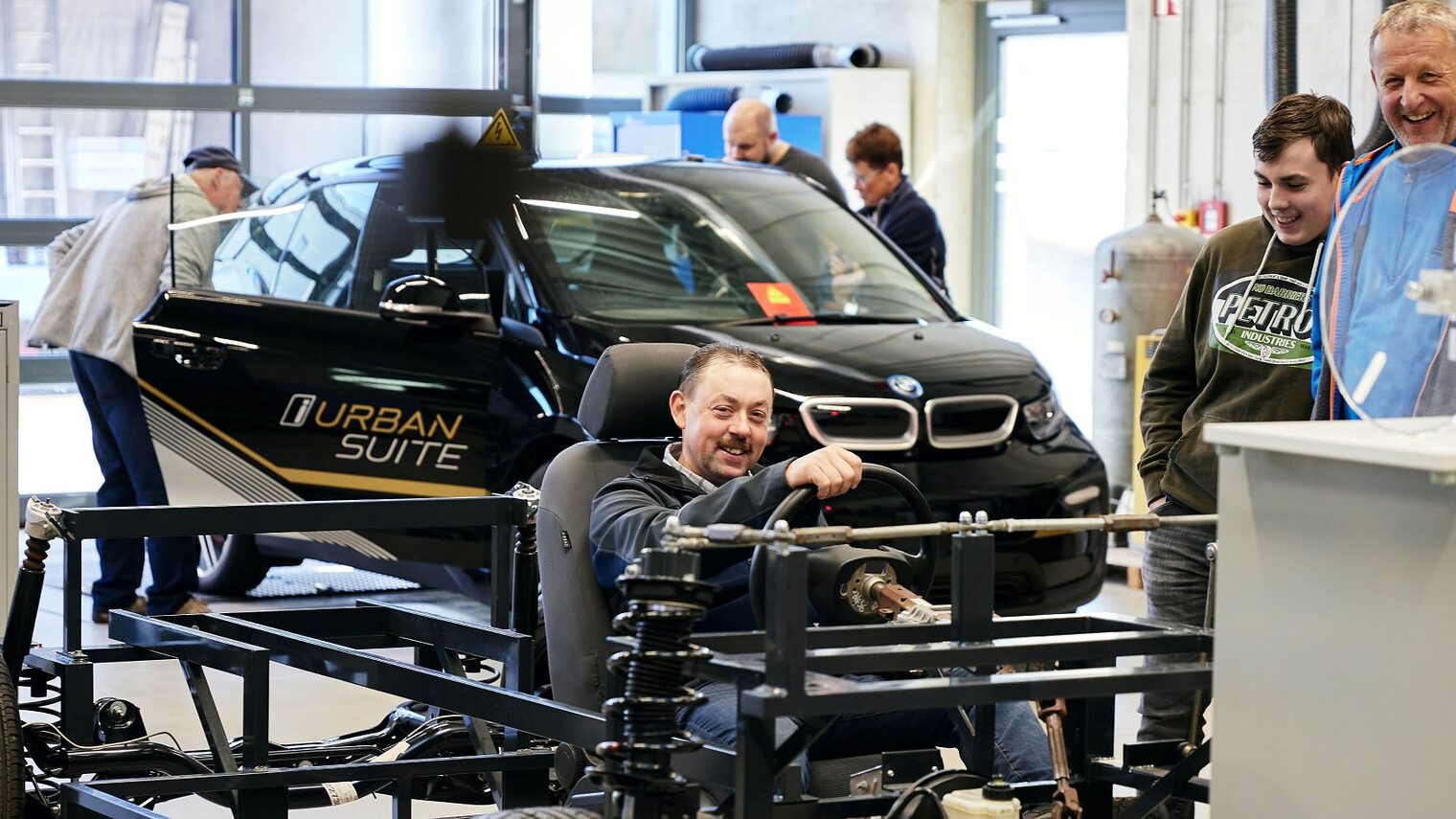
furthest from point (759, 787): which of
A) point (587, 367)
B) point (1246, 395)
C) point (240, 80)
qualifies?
point (240, 80)

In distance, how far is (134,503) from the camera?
22.6 feet

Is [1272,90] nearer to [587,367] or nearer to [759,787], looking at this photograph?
[587,367]

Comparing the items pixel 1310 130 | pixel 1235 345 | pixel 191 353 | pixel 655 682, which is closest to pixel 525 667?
pixel 655 682

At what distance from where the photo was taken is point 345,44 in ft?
36.0

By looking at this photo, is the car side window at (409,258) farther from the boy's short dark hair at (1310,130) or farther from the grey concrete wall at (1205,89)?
the grey concrete wall at (1205,89)

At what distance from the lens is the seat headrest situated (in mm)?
3750

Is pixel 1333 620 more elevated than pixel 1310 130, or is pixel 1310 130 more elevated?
pixel 1310 130

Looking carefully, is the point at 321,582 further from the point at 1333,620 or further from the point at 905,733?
the point at 1333,620

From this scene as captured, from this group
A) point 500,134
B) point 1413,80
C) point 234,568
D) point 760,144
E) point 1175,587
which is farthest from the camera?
point 760,144

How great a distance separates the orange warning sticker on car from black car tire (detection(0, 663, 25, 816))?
316 cm

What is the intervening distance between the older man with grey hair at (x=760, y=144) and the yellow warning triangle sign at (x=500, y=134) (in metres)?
1.40

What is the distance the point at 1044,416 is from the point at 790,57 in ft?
19.8

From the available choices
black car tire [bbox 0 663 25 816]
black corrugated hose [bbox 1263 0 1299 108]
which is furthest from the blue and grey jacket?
black corrugated hose [bbox 1263 0 1299 108]

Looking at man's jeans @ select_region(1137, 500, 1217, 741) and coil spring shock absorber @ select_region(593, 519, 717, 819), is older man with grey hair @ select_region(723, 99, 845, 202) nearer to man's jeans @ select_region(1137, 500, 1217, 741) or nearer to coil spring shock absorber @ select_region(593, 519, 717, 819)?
man's jeans @ select_region(1137, 500, 1217, 741)
